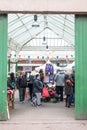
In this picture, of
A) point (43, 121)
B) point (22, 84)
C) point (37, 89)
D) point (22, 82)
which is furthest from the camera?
point (22, 84)

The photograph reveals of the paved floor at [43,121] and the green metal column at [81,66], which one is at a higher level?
the green metal column at [81,66]

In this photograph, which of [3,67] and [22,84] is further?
[22,84]

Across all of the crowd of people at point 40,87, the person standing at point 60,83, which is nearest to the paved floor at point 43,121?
the crowd of people at point 40,87

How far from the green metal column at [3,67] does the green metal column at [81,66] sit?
273 cm

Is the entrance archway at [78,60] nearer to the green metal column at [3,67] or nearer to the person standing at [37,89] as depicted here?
the green metal column at [3,67]

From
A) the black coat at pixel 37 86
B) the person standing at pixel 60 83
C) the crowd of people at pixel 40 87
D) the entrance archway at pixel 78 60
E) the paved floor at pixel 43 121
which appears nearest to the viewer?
the paved floor at pixel 43 121

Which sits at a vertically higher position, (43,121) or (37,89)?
(37,89)

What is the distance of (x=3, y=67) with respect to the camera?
1600cm

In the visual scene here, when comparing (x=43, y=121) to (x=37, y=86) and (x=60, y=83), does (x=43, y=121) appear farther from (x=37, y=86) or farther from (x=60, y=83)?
(x=60, y=83)

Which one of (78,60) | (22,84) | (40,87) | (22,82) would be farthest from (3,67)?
(22,84)

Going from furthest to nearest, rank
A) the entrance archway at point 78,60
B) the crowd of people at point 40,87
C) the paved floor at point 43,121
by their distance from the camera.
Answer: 1. the crowd of people at point 40,87
2. the entrance archway at point 78,60
3. the paved floor at point 43,121

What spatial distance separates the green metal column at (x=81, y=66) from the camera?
1603cm

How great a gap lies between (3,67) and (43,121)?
2.56 meters

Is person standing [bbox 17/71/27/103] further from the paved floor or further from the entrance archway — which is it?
the entrance archway
